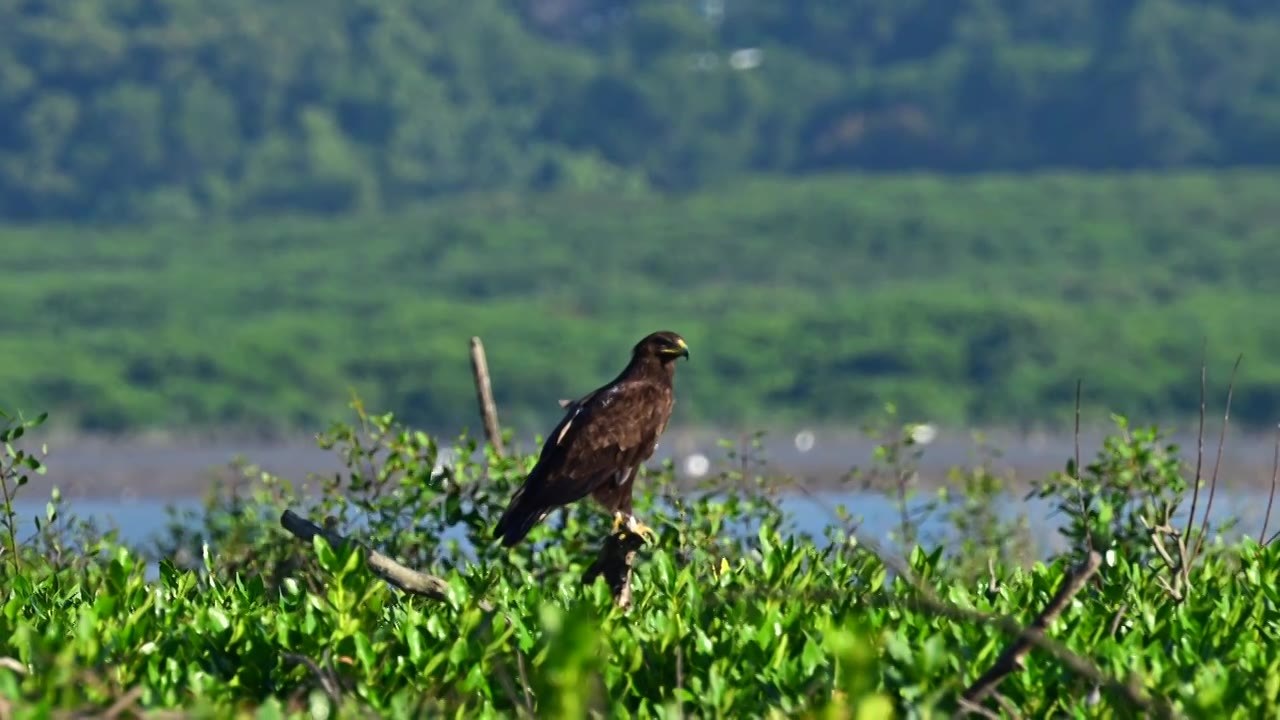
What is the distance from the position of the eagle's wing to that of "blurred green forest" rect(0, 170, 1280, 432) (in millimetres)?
101550

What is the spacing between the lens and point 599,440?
12531 millimetres

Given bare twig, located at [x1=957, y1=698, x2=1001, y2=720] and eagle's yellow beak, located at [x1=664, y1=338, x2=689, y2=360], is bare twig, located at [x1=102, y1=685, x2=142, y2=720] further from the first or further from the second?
eagle's yellow beak, located at [x1=664, y1=338, x2=689, y2=360]

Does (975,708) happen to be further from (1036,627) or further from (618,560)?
(618,560)

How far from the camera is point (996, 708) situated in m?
7.71

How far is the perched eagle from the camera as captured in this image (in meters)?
11.9

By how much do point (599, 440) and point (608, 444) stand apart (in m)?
0.07

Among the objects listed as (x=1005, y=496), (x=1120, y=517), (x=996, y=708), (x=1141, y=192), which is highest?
(x=996, y=708)

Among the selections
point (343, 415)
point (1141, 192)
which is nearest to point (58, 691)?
point (343, 415)

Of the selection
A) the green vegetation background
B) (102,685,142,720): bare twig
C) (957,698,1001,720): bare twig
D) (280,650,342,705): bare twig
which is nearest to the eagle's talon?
(280,650,342,705): bare twig

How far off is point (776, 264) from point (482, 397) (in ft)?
466

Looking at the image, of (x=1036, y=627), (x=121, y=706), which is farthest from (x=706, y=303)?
(x=121, y=706)

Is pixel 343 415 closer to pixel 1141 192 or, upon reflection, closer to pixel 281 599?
pixel 1141 192

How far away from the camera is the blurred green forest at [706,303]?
125 metres

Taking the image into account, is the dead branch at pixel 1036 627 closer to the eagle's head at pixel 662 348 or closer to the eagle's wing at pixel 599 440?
the eagle's wing at pixel 599 440
